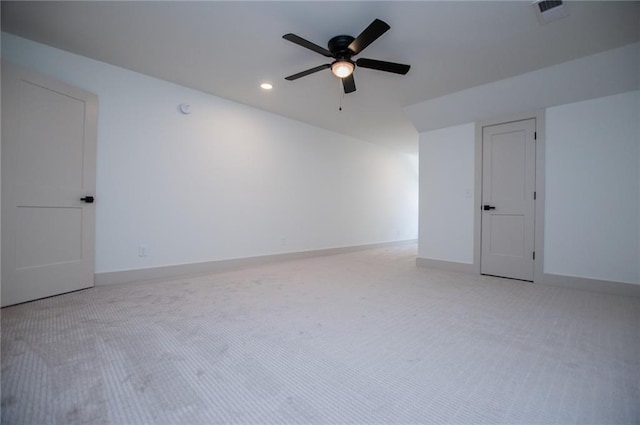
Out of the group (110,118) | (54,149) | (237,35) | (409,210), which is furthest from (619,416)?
(409,210)

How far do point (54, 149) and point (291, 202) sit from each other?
321 centimetres

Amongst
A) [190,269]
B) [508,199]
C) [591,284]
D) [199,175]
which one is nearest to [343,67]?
[199,175]

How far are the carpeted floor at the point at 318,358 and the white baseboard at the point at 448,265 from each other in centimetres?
125

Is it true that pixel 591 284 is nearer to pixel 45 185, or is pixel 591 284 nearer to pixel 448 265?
pixel 448 265

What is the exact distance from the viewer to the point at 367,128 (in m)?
5.56

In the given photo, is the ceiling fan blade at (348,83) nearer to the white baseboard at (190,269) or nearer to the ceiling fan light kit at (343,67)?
the ceiling fan light kit at (343,67)

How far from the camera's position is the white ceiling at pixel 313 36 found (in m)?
2.27

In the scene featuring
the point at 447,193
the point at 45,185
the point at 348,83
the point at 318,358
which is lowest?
the point at 318,358

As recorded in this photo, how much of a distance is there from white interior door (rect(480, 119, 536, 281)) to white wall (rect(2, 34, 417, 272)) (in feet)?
9.14

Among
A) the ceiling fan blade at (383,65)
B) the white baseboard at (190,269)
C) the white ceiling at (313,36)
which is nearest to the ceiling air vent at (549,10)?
the white ceiling at (313,36)

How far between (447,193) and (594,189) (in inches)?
67.7

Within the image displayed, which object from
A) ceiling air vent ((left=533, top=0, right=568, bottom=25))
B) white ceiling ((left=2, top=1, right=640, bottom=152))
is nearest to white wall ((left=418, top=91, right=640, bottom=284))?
white ceiling ((left=2, top=1, right=640, bottom=152))

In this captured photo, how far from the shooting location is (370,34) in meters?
2.17

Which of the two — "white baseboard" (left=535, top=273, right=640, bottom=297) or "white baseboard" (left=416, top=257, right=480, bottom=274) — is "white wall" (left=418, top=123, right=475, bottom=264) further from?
"white baseboard" (left=535, top=273, right=640, bottom=297)
